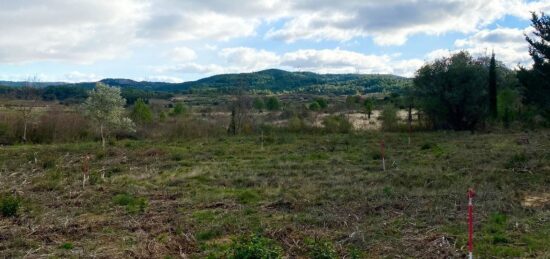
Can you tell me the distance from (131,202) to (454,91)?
77.8ft

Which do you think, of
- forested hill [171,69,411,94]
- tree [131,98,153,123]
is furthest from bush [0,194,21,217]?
forested hill [171,69,411,94]

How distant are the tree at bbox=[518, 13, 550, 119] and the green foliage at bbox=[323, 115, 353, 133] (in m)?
14.8

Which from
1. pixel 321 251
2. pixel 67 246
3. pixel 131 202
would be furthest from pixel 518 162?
pixel 67 246

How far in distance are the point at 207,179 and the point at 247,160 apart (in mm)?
4489

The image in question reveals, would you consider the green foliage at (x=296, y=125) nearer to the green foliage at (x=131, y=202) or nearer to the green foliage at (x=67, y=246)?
the green foliage at (x=131, y=202)

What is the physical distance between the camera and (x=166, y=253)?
7441 mm

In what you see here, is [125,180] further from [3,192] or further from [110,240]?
[110,240]

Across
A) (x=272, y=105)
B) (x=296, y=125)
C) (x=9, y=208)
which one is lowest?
(x=9, y=208)

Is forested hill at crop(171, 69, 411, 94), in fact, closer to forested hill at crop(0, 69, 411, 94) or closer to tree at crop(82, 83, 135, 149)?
forested hill at crop(0, 69, 411, 94)

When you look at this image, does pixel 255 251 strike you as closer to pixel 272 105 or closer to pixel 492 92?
pixel 492 92

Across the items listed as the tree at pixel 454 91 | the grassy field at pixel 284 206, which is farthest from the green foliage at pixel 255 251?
the tree at pixel 454 91

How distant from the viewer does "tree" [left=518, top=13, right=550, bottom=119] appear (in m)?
17.2

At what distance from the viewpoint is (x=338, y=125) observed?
32.2m

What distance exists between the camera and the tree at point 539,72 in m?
17.2
